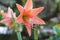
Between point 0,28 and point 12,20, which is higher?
point 12,20

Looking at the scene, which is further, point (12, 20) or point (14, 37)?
point (14, 37)

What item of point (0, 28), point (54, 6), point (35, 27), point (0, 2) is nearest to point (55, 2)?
point (54, 6)

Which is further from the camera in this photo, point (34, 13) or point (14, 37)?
point (14, 37)

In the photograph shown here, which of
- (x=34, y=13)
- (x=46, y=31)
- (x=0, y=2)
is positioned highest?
(x=34, y=13)

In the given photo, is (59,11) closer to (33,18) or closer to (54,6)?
(54,6)

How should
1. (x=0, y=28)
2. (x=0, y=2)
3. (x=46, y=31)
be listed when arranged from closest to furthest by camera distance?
(x=0, y=28) → (x=46, y=31) → (x=0, y=2)

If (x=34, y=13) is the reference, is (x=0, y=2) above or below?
below

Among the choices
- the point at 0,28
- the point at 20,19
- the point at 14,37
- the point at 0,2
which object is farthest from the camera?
the point at 0,2

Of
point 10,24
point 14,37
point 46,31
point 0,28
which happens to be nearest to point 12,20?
point 10,24

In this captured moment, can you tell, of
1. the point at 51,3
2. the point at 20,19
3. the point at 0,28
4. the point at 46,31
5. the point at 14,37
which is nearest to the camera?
the point at 20,19

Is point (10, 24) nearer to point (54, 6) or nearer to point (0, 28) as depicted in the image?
point (0, 28)
